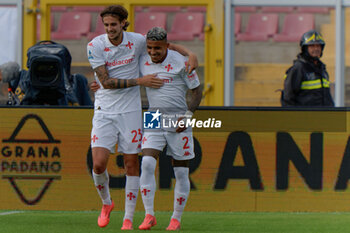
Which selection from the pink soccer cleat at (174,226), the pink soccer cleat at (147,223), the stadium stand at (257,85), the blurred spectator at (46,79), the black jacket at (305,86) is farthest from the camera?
the stadium stand at (257,85)

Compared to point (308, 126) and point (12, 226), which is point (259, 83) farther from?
point (12, 226)

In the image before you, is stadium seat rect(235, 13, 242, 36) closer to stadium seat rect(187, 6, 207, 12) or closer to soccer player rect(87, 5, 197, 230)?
stadium seat rect(187, 6, 207, 12)

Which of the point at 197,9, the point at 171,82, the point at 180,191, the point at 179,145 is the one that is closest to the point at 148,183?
the point at 180,191

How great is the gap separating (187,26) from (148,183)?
26.5 ft

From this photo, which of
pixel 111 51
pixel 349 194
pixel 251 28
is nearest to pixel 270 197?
pixel 349 194

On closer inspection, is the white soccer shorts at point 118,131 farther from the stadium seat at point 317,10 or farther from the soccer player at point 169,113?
the stadium seat at point 317,10

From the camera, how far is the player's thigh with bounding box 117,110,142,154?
702cm

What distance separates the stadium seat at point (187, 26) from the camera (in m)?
14.0

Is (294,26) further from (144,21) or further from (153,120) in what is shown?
(153,120)

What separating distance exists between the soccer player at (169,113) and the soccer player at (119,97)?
0.34 feet

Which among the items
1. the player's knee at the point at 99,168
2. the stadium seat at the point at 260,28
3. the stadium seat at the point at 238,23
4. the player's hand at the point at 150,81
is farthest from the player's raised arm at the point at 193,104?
the stadium seat at the point at 238,23

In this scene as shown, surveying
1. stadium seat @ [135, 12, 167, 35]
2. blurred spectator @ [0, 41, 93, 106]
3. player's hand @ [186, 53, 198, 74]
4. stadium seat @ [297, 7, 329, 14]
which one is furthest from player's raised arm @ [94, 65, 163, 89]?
stadium seat @ [297, 7, 329, 14]

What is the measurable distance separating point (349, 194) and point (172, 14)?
6062 millimetres

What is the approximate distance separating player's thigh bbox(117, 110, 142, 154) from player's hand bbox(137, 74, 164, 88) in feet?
1.11
